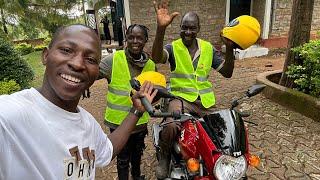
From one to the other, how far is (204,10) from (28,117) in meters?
11.6

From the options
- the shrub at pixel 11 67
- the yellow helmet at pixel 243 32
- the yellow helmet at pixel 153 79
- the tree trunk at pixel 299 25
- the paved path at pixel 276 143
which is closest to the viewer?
the yellow helmet at pixel 153 79

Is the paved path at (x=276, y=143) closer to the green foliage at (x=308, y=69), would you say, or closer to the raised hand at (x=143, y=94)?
the green foliage at (x=308, y=69)

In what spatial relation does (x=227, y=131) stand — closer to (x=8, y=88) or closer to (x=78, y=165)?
(x=78, y=165)

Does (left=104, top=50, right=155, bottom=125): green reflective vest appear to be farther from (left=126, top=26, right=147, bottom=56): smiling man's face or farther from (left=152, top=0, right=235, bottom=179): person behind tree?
(left=152, top=0, right=235, bottom=179): person behind tree

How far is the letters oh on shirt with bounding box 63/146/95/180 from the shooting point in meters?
1.36

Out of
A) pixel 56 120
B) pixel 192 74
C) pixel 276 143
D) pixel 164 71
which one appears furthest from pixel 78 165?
pixel 164 71

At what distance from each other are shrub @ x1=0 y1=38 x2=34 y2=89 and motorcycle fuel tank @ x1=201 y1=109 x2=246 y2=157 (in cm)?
540

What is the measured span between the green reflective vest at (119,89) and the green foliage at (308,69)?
3.62 metres

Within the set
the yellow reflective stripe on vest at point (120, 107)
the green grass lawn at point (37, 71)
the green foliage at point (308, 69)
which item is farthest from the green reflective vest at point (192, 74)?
the green grass lawn at point (37, 71)

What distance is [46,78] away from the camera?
1.45 meters

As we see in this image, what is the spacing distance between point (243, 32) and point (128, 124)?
134 cm

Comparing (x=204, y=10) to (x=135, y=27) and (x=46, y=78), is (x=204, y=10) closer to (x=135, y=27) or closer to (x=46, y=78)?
(x=135, y=27)

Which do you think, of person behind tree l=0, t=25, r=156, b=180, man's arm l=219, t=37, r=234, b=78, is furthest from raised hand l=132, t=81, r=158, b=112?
man's arm l=219, t=37, r=234, b=78

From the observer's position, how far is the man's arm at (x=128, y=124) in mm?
2010
